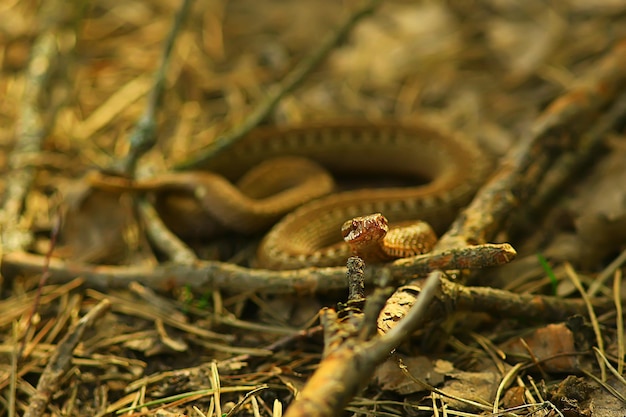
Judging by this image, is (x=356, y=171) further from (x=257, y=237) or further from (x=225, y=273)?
(x=225, y=273)

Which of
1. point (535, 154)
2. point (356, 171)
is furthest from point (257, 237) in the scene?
point (535, 154)

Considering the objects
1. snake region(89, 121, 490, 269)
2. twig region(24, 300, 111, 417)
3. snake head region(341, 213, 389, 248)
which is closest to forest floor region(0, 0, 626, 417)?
twig region(24, 300, 111, 417)

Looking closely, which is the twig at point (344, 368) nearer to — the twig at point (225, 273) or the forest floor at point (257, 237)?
the forest floor at point (257, 237)

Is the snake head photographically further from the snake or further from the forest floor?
the snake

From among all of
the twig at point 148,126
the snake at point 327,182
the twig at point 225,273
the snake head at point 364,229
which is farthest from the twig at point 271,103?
the snake head at point 364,229

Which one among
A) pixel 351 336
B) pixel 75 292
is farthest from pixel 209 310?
pixel 351 336

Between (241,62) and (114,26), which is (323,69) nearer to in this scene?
(241,62)
